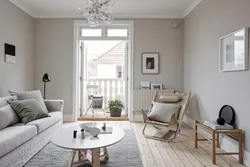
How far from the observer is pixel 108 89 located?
6539 mm

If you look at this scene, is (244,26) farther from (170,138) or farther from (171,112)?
(170,138)

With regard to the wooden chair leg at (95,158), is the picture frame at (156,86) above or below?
above

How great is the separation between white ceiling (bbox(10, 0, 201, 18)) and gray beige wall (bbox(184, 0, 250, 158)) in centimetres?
31

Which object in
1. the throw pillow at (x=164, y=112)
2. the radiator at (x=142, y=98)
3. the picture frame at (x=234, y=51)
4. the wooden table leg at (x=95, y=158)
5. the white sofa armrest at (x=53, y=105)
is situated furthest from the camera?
the radiator at (x=142, y=98)

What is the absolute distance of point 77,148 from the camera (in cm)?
210

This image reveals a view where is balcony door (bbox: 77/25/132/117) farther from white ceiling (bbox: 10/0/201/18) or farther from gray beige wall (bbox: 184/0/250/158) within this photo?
gray beige wall (bbox: 184/0/250/158)

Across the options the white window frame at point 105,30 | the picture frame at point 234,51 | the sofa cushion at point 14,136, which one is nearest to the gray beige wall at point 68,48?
the white window frame at point 105,30

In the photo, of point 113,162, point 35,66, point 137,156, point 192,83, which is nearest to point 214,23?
point 192,83

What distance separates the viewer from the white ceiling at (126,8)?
4.45 metres

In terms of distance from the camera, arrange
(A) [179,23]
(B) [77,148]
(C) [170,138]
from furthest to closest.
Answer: (A) [179,23] → (C) [170,138] → (B) [77,148]

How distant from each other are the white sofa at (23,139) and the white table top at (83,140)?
410mm

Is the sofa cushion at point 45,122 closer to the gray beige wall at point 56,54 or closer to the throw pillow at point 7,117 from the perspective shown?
the throw pillow at point 7,117

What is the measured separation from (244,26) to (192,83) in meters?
2.10

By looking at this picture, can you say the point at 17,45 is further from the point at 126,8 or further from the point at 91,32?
the point at 126,8
